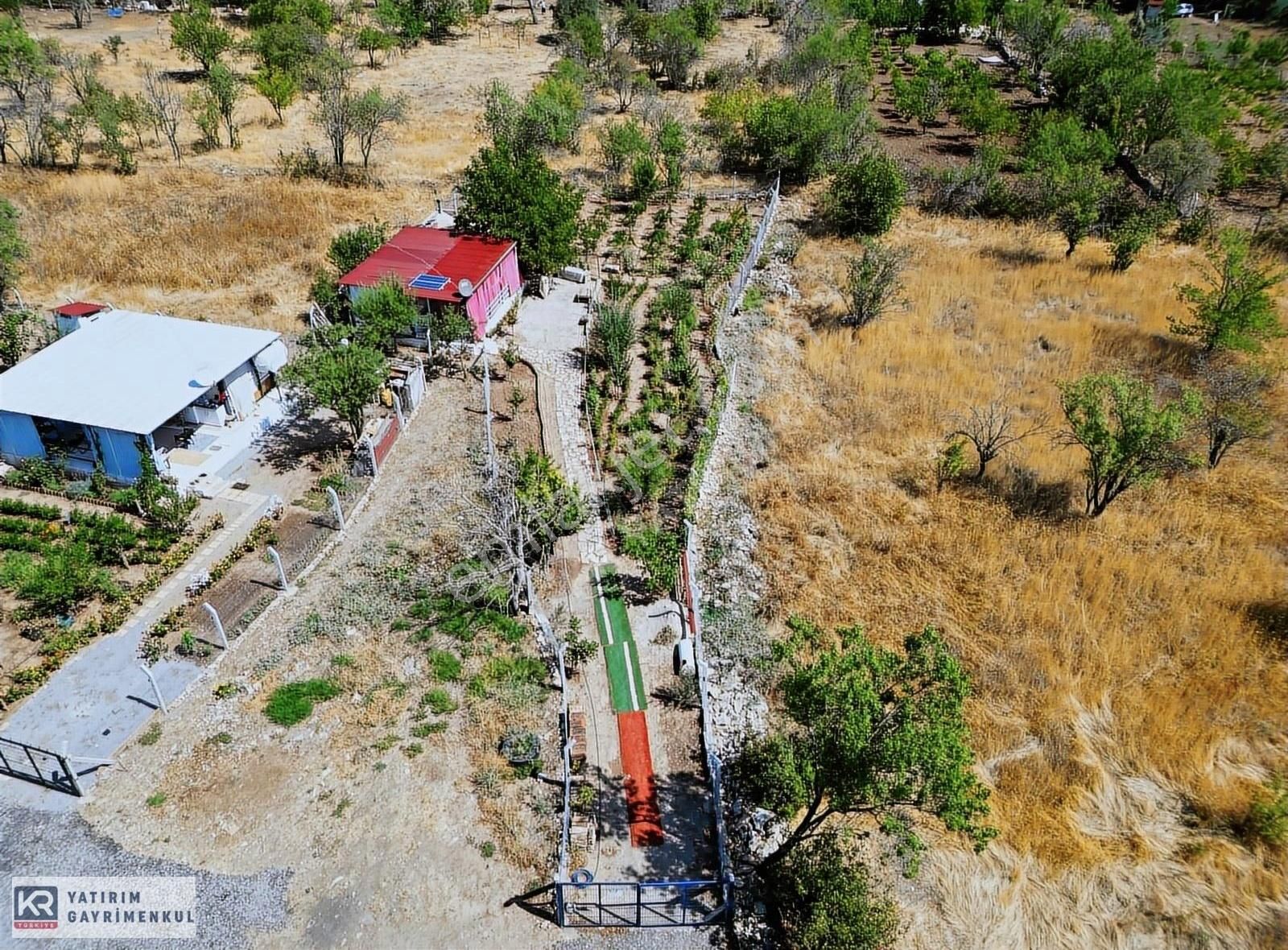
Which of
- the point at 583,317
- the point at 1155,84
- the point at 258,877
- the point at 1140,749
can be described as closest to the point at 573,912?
the point at 258,877

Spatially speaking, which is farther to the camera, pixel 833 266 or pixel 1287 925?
pixel 833 266

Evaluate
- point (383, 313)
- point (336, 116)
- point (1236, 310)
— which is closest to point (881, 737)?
point (383, 313)

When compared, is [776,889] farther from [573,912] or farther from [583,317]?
[583,317]

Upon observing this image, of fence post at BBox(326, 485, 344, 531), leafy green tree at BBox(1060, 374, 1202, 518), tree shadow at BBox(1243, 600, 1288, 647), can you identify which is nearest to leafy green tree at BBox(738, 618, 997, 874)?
tree shadow at BBox(1243, 600, 1288, 647)

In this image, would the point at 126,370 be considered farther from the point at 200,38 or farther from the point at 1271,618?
the point at 200,38

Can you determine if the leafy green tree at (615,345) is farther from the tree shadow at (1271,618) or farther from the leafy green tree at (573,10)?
the leafy green tree at (573,10)
